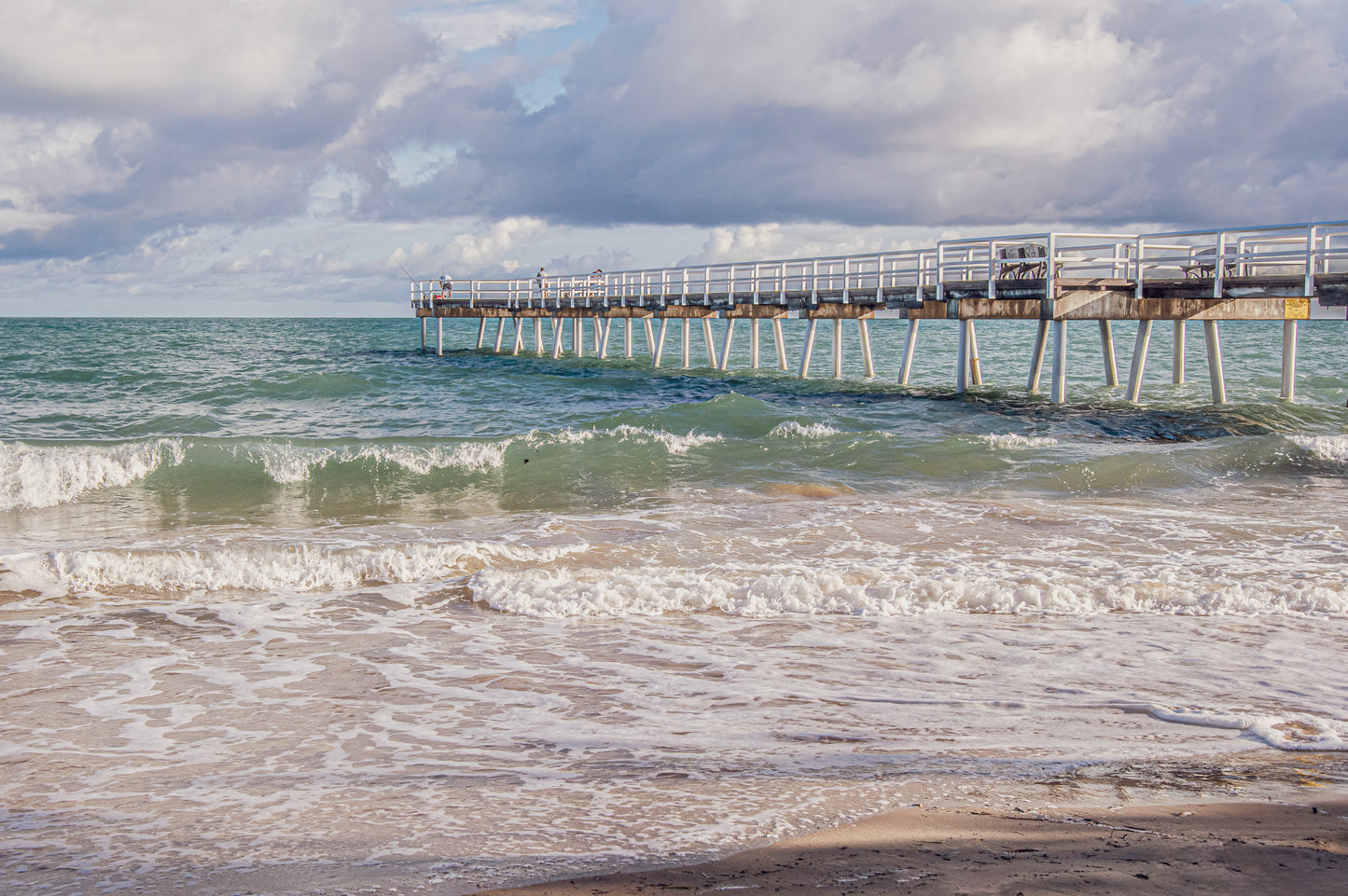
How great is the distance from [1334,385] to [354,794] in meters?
31.2

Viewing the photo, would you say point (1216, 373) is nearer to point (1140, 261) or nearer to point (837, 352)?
point (1140, 261)

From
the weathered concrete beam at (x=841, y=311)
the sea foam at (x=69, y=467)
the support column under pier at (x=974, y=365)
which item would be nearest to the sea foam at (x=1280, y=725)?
the sea foam at (x=69, y=467)

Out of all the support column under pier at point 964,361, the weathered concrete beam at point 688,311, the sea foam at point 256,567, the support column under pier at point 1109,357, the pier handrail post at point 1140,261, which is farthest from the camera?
the weathered concrete beam at point 688,311

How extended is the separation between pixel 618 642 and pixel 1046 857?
3.91 m

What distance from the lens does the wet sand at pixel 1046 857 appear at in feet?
10.0

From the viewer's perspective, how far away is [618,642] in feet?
22.4

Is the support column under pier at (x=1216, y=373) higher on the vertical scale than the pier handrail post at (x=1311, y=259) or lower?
lower

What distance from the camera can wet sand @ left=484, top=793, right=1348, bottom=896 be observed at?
306 cm

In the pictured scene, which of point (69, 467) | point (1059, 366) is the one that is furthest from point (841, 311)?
point (69, 467)

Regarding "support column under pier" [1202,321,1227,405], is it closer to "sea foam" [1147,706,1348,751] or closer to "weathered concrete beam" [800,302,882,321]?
"weathered concrete beam" [800,302,882,321]

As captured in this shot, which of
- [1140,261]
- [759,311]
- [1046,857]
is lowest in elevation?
[1046,857]

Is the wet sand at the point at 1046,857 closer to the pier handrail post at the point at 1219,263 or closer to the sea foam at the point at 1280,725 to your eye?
the sea foam at the point at 1280,725

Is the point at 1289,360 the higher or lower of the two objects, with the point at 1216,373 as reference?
higher

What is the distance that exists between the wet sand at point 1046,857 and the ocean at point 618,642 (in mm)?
193
